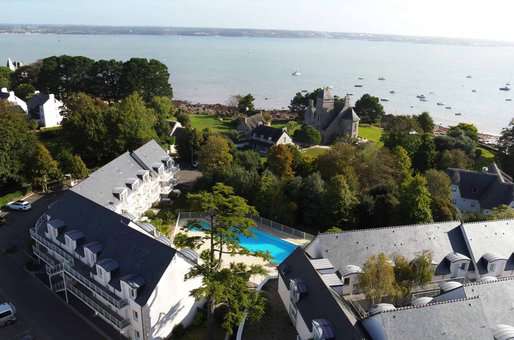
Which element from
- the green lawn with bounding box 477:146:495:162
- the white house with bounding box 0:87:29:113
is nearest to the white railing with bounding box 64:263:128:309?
the white house with bounding box 0:87:29:113

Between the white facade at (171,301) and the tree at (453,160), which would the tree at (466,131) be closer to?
the tree at (453,160)

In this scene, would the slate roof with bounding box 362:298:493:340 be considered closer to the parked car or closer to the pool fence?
the pool fence

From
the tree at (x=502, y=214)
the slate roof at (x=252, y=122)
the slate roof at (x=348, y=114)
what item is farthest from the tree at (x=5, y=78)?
the tree at (x=502, y=214)

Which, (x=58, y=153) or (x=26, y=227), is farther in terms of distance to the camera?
(x=58, y=153)

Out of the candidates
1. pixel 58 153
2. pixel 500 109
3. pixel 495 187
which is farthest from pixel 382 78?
pixel 58 153

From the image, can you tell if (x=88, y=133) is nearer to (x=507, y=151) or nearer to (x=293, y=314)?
(x=293, y=314)

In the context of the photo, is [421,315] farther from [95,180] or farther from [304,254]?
[95,180]
